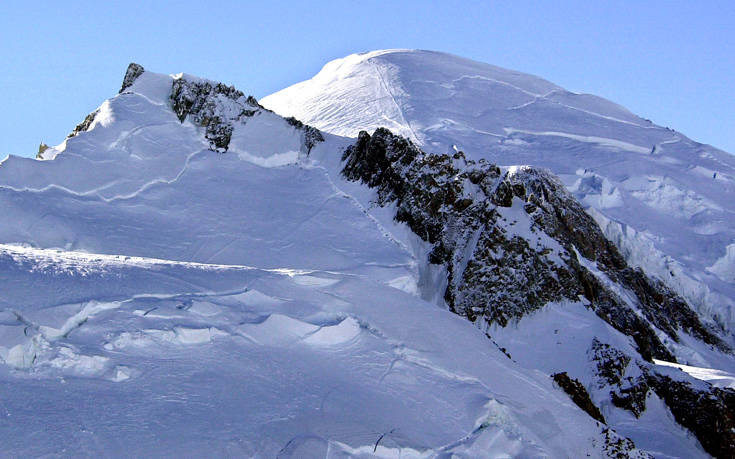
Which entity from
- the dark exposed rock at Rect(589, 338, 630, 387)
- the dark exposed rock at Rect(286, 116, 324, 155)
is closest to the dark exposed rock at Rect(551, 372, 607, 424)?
the dark exposed rock at Rect(589, 338, 630, 387)

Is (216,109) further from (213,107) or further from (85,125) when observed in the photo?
(85,125)

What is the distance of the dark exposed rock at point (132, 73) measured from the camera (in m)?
29.5

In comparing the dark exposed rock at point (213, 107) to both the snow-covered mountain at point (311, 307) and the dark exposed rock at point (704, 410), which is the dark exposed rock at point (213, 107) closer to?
the snow-covered mountain at point (311, 307)

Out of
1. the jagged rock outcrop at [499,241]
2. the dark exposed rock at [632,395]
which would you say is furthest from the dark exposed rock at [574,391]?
the jagged rock outcrop at [499,241]

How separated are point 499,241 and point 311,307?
40.0 feet

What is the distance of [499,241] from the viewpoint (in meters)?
24.5

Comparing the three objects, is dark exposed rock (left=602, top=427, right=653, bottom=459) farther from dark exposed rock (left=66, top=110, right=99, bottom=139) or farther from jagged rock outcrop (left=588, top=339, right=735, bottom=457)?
dark exposed rock (left=66, top=110, right=99, bottom=139)

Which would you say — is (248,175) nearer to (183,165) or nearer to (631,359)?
(183,165)

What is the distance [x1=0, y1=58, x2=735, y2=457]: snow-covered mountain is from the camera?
10.5 metres

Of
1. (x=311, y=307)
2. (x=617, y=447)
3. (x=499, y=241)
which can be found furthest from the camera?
(x=499, y=241)

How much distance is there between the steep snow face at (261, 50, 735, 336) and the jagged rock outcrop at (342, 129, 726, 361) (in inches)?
188

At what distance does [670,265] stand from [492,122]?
1882cm

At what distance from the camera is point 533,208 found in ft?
87.5

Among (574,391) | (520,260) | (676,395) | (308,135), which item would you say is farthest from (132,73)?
(676,395)
